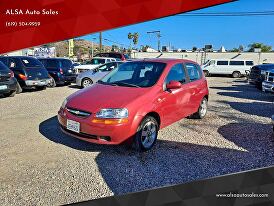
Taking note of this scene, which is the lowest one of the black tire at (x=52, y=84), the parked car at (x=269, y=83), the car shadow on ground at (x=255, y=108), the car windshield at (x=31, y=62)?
the car shadow on ground at (x=255, y=108)

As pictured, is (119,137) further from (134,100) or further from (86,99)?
(86,99)

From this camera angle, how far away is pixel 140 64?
15.9ft

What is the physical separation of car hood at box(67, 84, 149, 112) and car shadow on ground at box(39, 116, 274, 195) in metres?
0.74

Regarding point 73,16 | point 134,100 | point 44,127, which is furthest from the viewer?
point 44,127

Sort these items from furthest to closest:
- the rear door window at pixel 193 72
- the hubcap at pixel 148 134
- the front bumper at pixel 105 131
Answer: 1. the rear door window at pixel 193 72
2. the hubcap at pixel 148 134
3. the front bumper at pixel 105 131

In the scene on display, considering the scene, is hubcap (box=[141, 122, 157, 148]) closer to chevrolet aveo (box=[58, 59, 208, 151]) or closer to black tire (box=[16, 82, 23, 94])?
chevrolet aveo (box=[58, 59, 208, 151])

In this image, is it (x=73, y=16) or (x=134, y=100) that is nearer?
(x=73, y=16)

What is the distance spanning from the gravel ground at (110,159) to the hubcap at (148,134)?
0.53ft

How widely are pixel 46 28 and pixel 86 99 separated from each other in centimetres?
298

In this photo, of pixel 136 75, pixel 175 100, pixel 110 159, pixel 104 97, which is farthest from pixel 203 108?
pixel 110 159

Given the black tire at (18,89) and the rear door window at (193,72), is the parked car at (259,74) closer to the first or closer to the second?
the rear door window at (193,72)

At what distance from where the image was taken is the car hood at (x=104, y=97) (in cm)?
377

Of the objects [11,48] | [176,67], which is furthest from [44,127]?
[11,48]

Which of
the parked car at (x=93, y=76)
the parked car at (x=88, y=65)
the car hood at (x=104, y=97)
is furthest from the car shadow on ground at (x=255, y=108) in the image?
the parked car at (x=88, y=65)
